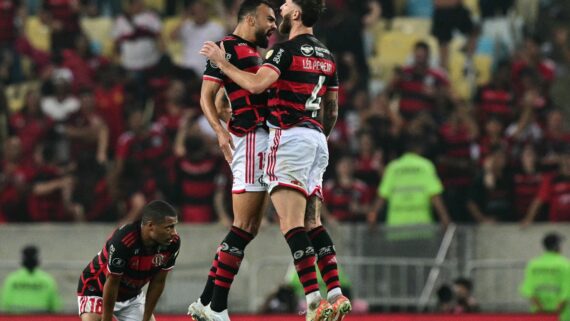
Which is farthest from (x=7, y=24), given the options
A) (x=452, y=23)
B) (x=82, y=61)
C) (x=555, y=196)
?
(x=555, y=196)

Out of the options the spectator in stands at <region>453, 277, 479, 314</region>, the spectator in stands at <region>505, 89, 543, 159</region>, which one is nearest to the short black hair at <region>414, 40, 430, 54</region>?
the spectator in stands at <region>505, 89, 543, 159</region>

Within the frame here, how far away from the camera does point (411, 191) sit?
20.3 metres

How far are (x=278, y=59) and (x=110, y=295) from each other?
2401 mm

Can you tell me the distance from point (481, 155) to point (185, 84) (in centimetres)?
451

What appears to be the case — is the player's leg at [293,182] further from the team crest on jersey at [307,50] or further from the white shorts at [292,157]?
the team crest on jersey at [307,50]

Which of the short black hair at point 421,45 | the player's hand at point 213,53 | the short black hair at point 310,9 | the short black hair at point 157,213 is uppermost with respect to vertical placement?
the short black hair at point 421,45

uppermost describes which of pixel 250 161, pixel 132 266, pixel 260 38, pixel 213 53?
pixel 260 38

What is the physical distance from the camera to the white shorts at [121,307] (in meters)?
13.5

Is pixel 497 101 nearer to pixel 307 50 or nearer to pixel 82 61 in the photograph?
pixel 82 61

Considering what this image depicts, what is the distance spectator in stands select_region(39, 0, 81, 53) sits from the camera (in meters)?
24.1

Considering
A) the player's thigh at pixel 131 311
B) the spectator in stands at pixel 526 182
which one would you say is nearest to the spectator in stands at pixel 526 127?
the spectator in stands at pixel 526 182

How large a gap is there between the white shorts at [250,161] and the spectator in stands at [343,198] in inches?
305

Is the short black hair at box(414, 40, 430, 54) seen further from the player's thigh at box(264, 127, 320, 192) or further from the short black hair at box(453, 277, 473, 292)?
the player's thigh at box(264, 127, 320, 192)

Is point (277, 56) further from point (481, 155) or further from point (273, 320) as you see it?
point (481, 155)
